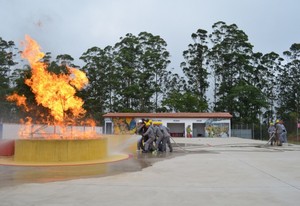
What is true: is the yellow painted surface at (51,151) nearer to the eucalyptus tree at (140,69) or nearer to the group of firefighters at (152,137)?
the group of firefighters at (152,137)

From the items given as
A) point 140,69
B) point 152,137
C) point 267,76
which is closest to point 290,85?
point 267,76

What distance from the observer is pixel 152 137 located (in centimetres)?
1675

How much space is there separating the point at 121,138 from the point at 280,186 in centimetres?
1286

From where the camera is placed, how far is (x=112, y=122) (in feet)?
145

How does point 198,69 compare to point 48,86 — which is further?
point 198,69

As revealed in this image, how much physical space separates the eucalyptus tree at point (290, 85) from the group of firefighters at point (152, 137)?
53.4 m

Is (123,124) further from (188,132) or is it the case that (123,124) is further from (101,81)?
(101,81)

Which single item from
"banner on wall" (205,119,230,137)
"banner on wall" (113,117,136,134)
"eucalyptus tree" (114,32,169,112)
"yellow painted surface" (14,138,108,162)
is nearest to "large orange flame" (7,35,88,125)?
"yellow painted surface" (14,138,108,162)

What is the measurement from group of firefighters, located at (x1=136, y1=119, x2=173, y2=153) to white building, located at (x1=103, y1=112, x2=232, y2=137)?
25.0 meters

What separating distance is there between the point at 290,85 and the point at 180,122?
34.9m

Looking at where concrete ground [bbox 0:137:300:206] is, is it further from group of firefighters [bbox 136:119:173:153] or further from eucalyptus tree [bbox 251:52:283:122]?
eucalyptus tree [bbox 251:52:283:122]

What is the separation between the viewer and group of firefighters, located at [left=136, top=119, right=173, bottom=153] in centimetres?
1686

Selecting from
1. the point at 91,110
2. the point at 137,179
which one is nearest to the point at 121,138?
the point at 137,179

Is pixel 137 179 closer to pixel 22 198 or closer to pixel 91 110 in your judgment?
pixel 22 198
